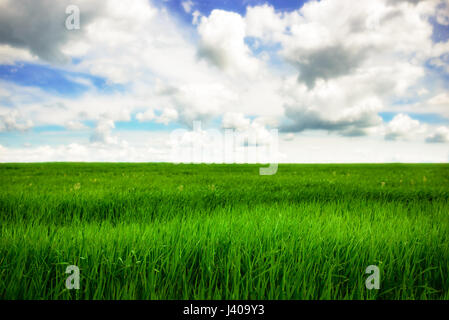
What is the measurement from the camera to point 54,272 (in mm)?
1971

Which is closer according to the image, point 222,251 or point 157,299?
point 157,299

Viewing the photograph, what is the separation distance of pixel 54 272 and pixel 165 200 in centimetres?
309

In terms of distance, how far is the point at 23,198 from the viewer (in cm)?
490

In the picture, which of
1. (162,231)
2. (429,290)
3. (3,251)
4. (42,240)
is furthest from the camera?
(162,231)
